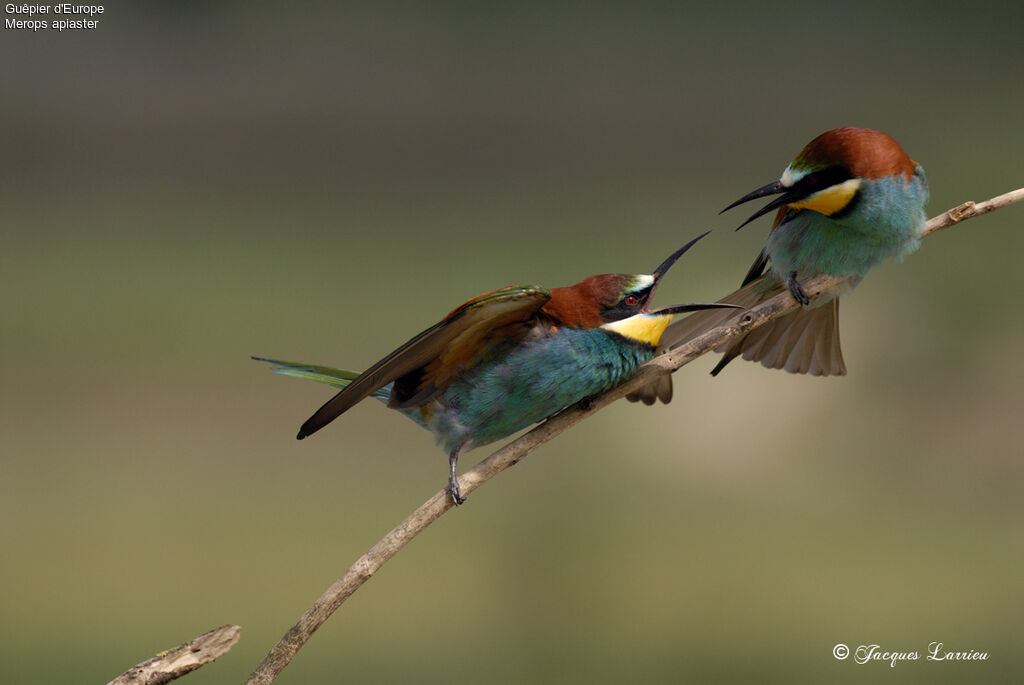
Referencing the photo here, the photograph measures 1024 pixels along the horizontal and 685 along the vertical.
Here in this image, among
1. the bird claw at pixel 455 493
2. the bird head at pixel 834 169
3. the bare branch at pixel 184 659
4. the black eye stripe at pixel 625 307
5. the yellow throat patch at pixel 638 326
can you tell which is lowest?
the bare branch at pixel 184 659

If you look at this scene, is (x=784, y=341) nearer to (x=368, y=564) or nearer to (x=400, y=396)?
(x=400, y=396)

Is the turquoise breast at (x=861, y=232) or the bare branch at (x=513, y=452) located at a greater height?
the turquoise breast at (x=861, y=232)

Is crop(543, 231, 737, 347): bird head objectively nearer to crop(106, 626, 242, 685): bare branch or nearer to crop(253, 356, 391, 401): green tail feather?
crop(253, 356, 391, 401): green tail feather

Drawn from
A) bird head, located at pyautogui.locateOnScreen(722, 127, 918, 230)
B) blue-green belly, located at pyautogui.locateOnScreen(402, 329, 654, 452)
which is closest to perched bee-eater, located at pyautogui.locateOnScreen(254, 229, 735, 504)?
blue-green belly, located at pyautogui.locateOnScreen(402, 329, 654, 452)

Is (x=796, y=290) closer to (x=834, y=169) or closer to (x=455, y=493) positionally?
(x=834, y=169)

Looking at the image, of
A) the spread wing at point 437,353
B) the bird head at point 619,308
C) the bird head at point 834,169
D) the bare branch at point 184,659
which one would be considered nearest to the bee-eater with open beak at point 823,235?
the bird head at point 834,169

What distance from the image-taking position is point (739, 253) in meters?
3.74

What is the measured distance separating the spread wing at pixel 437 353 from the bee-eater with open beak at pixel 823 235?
0.22 metres

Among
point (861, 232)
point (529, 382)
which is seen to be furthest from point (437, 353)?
point (861, 232)

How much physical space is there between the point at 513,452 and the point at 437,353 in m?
0.15

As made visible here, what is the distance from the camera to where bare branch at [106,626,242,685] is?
2.65 ft

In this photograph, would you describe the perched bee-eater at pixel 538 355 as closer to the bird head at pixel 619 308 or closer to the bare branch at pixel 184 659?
the bird head at pixel 619 308

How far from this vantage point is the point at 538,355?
1042 millimetres

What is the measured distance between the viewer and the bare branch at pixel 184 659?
81cm
